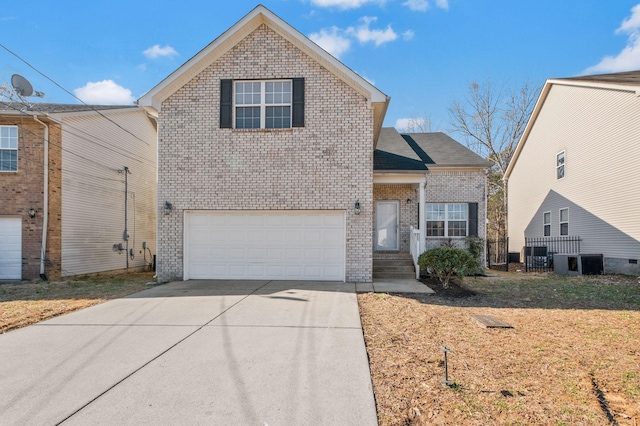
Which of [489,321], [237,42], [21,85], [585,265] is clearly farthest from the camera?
[585,265]

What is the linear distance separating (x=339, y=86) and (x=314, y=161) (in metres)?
2.22

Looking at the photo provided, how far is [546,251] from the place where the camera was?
1622 cm

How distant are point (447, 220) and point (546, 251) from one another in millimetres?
5487

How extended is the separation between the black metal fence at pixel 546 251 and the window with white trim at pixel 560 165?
2873 mm

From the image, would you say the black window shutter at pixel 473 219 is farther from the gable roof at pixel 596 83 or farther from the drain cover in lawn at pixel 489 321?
the drain cover in lawn at pixel 489 321

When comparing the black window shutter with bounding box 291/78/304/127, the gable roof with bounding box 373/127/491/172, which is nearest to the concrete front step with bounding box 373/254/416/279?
the gable roof with bounding box 373/127/491/172

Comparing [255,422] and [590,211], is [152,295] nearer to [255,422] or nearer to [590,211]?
[255,422]

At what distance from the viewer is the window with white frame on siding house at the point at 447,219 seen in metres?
14.6

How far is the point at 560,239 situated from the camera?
1596 centimetres

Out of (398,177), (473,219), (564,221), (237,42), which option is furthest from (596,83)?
(237,42)

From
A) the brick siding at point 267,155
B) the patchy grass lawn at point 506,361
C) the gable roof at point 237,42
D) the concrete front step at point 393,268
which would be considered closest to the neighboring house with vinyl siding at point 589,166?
the patchy grass lawn at point 506,361

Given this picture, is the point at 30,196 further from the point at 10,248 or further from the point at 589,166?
the point at 589,166

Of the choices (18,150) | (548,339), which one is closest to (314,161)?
(548,339)

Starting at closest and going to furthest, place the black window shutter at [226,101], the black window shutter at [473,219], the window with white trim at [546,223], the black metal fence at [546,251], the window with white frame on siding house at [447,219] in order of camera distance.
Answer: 1. the black window shutter at [226,101]
2. the black window shutter at [473,219]
3. the window with white frame on siding house at [447,219]
4. the black metal fence at [546,251]
5. the window with white trim at [546,223]
